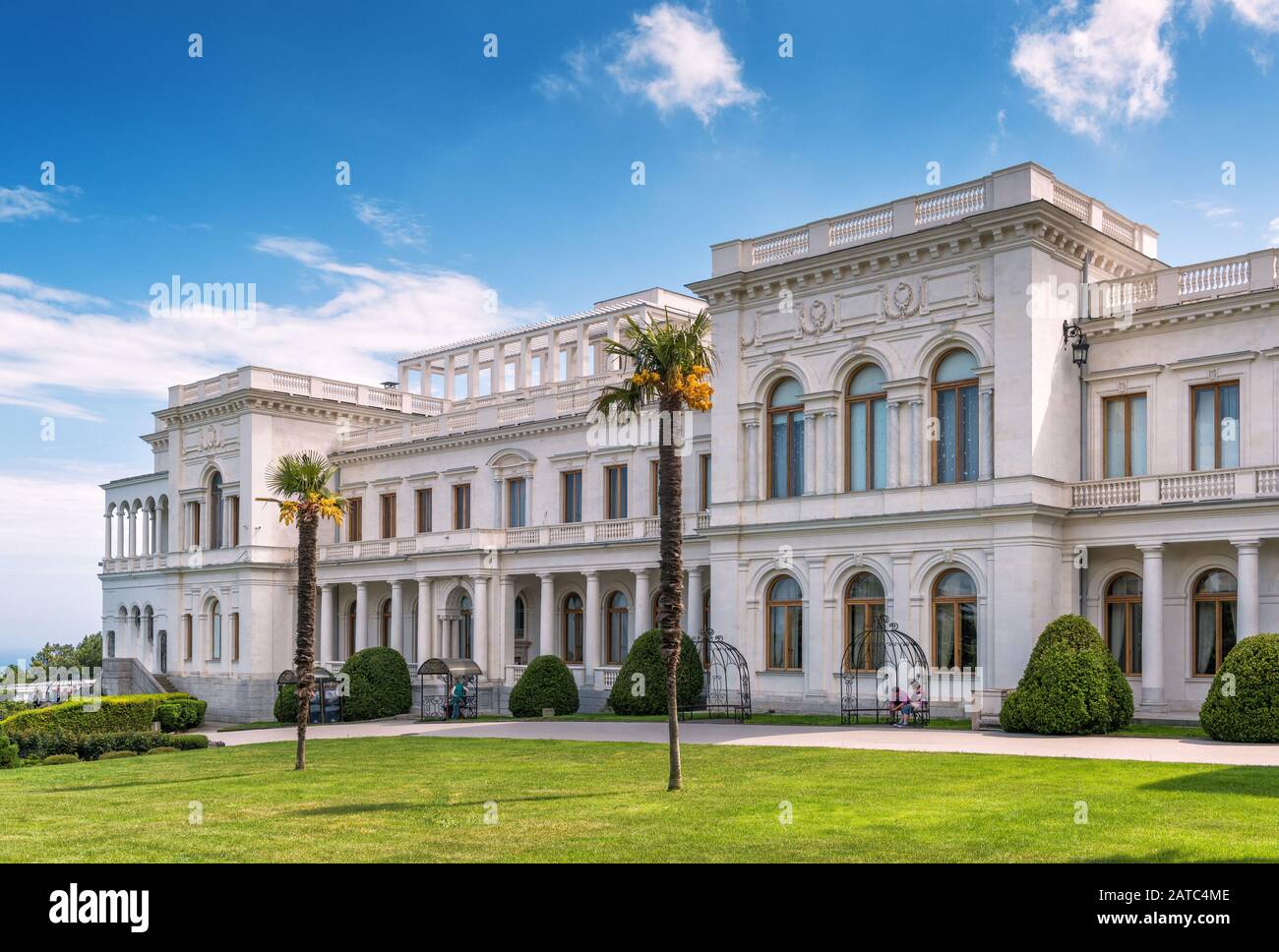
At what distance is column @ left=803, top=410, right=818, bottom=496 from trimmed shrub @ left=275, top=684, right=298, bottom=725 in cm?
2287

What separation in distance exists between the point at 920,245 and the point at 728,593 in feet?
40.6

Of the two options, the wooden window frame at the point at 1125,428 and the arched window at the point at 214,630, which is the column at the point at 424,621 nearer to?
the arched window at the point at 214,630

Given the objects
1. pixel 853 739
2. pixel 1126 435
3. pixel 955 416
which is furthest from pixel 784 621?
pixel 1126 435

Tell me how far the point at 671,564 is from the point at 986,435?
16.5 metres

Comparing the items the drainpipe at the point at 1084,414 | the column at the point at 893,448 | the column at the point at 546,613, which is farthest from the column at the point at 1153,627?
the column at the point at 546,613

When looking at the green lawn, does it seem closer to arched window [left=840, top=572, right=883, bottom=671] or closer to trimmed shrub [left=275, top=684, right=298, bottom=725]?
arched window [left=840, top=572, right=883, bottom=671]

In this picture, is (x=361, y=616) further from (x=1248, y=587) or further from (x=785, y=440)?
(x=1248, y=587)

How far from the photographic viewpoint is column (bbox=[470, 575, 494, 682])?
2093 inches

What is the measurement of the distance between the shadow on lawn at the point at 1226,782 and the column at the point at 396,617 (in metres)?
40.4

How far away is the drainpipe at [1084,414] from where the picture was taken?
3669 cm

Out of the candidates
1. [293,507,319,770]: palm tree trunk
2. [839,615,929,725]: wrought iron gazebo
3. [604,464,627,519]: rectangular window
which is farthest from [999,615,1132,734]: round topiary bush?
[604,464,627,519]: rectangular window

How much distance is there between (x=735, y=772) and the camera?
24672 millimetres
